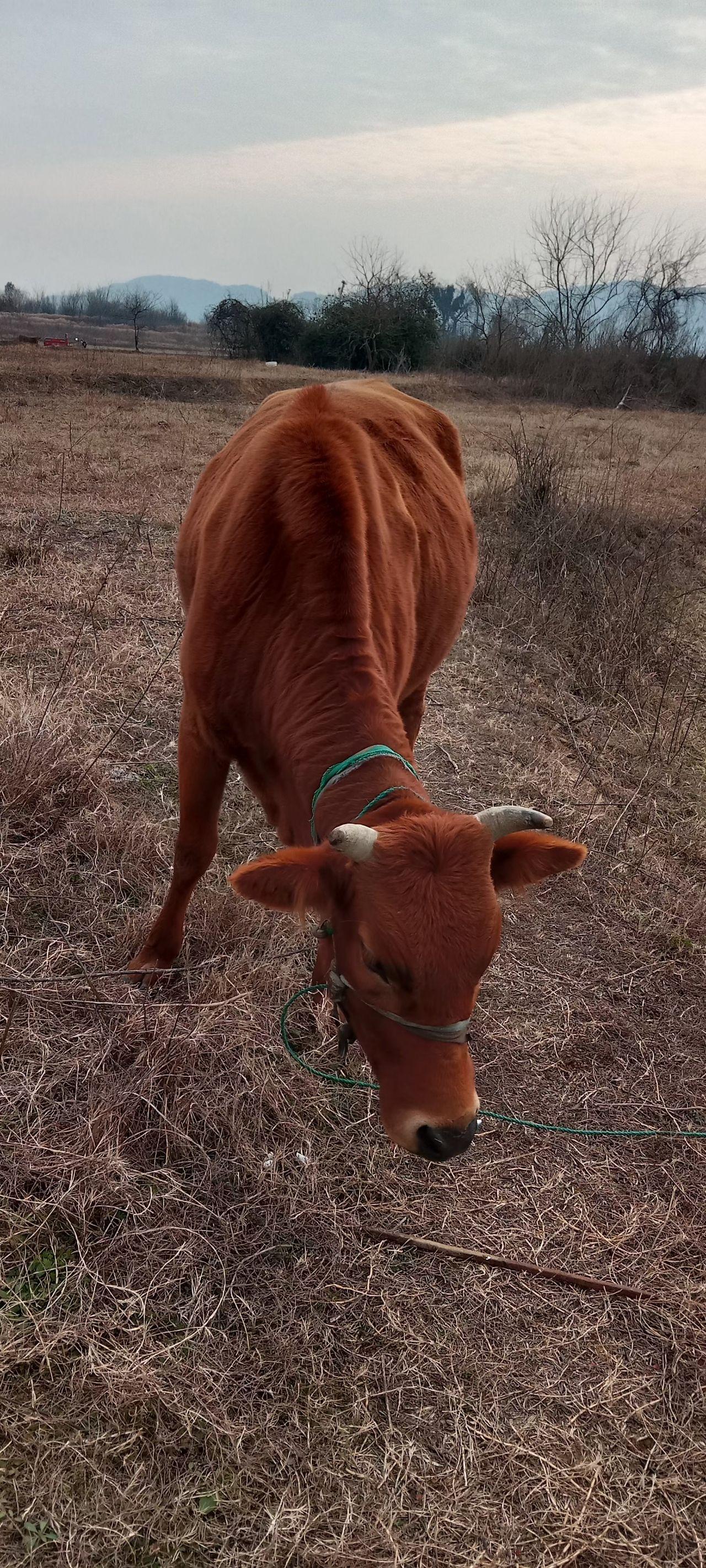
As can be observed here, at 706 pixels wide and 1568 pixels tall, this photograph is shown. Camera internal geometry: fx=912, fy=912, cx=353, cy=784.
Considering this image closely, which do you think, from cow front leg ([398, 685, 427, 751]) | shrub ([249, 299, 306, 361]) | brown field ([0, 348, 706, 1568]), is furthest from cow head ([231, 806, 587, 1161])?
shrub ([249, 299, 306, 361])

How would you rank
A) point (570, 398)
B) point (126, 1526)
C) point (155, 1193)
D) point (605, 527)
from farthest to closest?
point (570, 398), point (605, 527), point (155, 1193), point (126, 1526)

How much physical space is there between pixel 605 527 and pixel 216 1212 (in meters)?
7.75

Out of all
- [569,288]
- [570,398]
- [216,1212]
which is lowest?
[216,1212]

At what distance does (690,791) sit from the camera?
5.94m

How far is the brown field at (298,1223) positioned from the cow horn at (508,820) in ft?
4.26

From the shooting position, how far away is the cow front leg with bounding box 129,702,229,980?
10.0ft

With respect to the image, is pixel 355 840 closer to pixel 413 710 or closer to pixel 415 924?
pixel 415 924

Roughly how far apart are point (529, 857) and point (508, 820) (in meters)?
0.14

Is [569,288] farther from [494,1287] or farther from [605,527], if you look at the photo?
[494,1287]

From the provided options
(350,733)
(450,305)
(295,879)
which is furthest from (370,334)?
(450,305)

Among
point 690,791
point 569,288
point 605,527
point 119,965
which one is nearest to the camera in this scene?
point 119,965

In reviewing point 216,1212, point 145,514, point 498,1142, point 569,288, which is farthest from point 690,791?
point 569,288

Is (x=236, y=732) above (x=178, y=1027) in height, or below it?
above

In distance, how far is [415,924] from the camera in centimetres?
181
